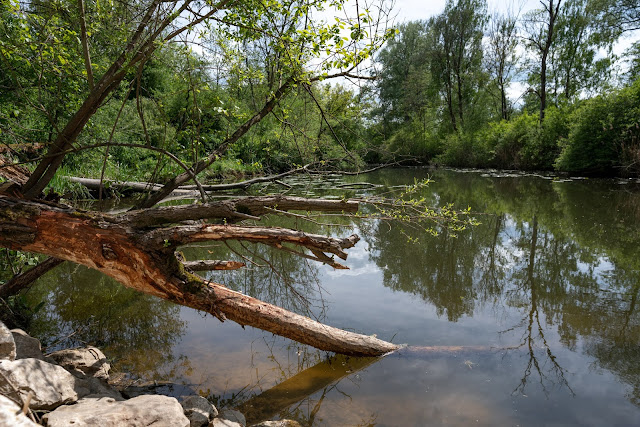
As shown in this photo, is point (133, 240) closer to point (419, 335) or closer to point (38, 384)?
point (38, 384)

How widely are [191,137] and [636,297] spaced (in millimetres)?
5519

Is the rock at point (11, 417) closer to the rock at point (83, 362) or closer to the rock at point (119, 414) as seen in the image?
the rock at point (119, 414)

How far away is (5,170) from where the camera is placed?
3.86 m

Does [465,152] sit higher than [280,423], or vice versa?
[465,152]

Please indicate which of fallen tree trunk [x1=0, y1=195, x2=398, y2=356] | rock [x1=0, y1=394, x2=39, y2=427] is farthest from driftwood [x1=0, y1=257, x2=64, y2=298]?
rock [x1=0, y1=394, x2=39, y2=427]

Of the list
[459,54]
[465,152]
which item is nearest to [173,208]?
[465,152]

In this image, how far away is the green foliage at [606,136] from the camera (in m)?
16.6

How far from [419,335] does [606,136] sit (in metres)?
18.2

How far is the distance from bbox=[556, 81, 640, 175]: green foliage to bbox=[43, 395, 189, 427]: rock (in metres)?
19.4

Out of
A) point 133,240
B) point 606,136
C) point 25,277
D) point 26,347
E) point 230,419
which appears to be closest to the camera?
point 230,419

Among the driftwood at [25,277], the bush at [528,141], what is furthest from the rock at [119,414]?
the bush at [528,141]

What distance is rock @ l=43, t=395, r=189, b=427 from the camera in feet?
6.85

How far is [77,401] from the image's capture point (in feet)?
8.03

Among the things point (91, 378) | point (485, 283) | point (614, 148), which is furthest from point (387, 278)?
point (614, 148)
